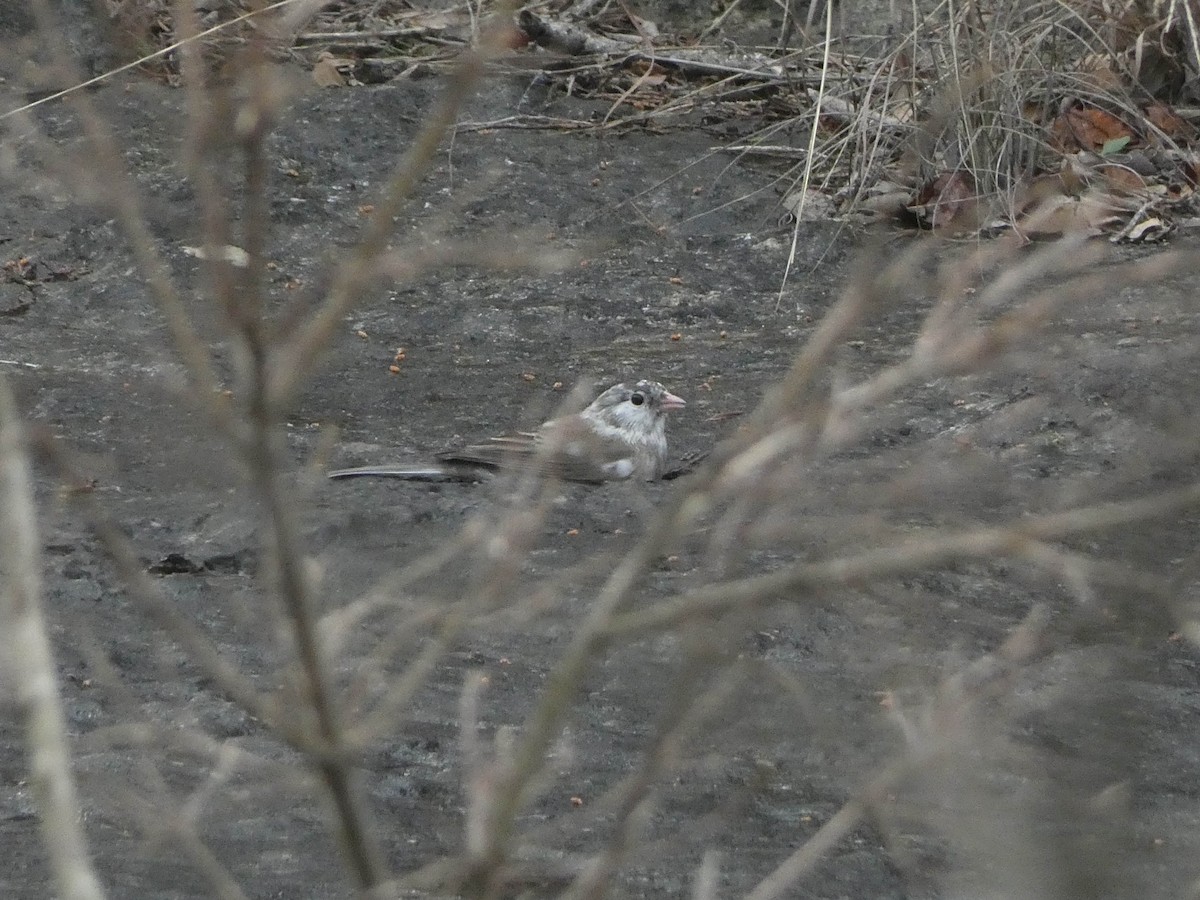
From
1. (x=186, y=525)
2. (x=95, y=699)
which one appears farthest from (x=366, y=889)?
(x=186, y=525)

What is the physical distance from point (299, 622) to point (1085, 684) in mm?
615

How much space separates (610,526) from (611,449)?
38cm

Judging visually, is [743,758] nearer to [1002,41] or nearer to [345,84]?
[1002,41]

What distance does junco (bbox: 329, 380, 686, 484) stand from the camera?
5.93 metres

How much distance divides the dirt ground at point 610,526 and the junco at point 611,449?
0.65 ft

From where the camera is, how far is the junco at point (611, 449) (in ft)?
19.5

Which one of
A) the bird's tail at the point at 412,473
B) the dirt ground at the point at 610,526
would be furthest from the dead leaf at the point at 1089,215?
the bird's tail at the point at 412,473

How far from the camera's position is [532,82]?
1011 centimetres

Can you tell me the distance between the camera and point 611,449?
5.86m

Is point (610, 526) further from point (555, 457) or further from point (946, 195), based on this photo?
point (946, 195)

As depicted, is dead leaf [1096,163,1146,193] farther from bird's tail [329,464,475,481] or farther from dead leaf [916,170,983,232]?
bird's tail [329,464,475,481]

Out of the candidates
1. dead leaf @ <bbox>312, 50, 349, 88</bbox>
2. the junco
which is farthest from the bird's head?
dead leaf @ <bbox>312, 50, 349, 88</bbox>

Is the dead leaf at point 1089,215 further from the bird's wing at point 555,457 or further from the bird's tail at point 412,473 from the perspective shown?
the bird's tail at point 412,473

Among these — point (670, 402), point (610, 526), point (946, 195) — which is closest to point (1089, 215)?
point (946, 195)
